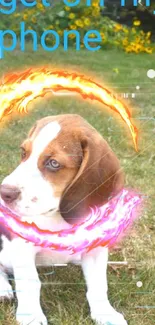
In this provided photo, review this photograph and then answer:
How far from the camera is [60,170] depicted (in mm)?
1720

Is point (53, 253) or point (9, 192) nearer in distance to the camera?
point (9, 192)

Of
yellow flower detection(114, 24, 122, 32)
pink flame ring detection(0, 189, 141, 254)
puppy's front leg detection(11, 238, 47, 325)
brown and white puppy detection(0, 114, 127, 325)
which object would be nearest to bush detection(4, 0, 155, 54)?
yellow flower detection(114, 24, 122, 32)

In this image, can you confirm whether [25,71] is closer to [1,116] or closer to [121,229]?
[1,116]

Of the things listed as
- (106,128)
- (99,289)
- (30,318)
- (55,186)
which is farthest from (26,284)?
(106,128)

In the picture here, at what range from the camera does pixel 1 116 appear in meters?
1.87

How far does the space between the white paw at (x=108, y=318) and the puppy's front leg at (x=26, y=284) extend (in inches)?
5.3

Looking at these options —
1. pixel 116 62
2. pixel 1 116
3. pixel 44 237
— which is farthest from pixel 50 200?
pixel 116 62

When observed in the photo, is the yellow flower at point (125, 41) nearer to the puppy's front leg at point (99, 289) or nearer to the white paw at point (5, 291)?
the puppy's front leg at point (99, 289)

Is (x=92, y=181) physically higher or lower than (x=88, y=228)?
higher

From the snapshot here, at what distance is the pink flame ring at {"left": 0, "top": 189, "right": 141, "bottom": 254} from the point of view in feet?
6.09

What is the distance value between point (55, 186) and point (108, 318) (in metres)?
0.40

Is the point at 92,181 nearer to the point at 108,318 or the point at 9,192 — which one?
the point at 9,192

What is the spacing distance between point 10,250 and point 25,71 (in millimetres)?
463

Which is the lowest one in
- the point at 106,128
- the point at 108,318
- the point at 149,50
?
the point at 108,318
